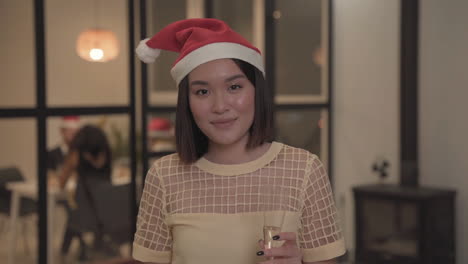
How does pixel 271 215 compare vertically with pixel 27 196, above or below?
above

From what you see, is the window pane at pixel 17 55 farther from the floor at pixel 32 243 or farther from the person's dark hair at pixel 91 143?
the floor at pixel 32 243

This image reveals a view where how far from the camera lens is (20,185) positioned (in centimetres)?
297

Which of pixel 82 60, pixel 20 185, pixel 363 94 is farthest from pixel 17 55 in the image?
pixel 363 94

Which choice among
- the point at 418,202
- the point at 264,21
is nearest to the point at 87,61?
the point at 264,21

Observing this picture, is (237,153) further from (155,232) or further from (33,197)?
(33,197)

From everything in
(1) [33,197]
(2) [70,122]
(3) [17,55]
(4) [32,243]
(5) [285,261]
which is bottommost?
(4) [32,243]

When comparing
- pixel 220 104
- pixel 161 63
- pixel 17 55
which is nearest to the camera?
pixel 220 104

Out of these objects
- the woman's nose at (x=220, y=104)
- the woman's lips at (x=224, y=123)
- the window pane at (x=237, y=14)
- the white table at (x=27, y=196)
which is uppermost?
the window pane at (x=237, y=14)

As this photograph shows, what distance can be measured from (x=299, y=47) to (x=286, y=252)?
3.78 m

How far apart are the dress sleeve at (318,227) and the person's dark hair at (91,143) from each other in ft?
7.14

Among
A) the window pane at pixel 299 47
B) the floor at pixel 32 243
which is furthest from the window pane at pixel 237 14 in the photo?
the floor at pixel 32 243

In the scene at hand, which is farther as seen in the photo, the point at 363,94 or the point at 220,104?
the point at 363,94

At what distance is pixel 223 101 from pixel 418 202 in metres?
3.08

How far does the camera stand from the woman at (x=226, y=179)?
4.33 feet
